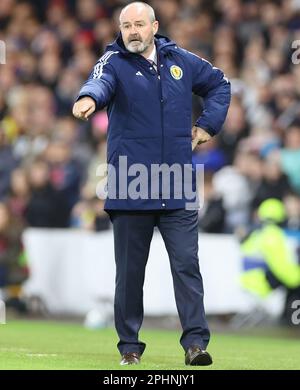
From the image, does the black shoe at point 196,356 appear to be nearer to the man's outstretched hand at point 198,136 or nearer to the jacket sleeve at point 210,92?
the man's outstretched hand at point 198,136

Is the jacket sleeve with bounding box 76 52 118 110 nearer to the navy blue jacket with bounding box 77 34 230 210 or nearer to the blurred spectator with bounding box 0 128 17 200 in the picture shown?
the navy blue jacket with bounding box 77 34 230 210

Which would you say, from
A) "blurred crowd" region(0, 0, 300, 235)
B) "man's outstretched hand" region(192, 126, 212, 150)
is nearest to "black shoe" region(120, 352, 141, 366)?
"man's outstretched hand" region(192, 126, 212, 150)

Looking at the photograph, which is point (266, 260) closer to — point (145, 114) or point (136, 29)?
point (145, 114)

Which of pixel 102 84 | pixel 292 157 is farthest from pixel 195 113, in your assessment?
pixel 102 84

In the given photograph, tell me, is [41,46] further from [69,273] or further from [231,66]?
[69,273]

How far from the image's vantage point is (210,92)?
965 centimetres

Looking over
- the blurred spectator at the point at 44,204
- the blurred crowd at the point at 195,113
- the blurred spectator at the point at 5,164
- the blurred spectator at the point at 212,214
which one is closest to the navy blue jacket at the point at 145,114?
the blurred crowd at the point at 195,113

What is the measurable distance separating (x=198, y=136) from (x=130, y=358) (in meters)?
1.69

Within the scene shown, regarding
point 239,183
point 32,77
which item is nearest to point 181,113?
point 239,183

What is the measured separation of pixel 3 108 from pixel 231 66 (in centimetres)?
332

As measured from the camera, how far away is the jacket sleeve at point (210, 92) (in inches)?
375

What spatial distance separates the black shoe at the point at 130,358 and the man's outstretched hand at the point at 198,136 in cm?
156
